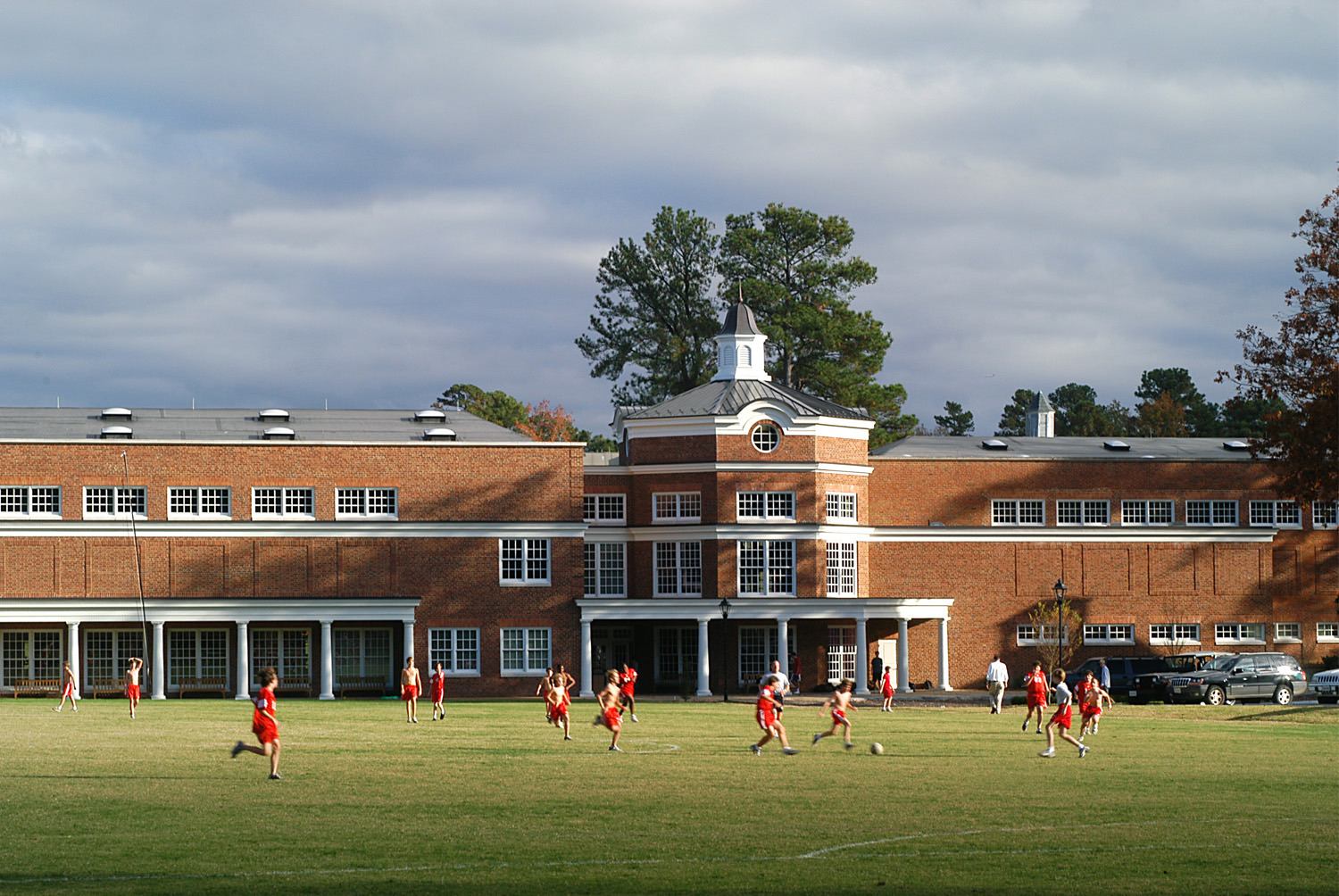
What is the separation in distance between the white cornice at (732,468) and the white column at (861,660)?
5919 mm

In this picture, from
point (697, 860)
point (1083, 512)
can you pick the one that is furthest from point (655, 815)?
point (1083, 512)

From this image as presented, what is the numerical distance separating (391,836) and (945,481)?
163 ft

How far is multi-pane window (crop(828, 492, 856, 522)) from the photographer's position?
Answer: 61812 mm

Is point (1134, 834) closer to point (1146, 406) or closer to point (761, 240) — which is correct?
point (761, 240)

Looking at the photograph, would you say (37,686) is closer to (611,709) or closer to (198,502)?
(198,502)

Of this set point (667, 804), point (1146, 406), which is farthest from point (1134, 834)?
point (1146, 406)

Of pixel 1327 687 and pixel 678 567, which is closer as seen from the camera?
pixel 1327 687

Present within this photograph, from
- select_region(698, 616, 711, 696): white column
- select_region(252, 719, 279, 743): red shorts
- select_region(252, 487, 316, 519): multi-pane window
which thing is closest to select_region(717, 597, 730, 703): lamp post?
select_region(698, 616, 711, 696): white column

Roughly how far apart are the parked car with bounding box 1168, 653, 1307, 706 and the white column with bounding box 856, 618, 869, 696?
1193 centimetres

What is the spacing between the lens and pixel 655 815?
19625 millimetres

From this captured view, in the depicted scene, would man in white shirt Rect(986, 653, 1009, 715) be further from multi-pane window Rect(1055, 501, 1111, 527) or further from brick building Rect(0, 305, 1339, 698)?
multi-pane window Rect(1055, 501, 1111, 527)

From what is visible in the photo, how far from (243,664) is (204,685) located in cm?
247

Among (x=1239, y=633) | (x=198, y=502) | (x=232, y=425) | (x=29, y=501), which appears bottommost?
(x=1239, y=633)

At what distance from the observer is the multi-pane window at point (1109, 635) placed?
64125mm
